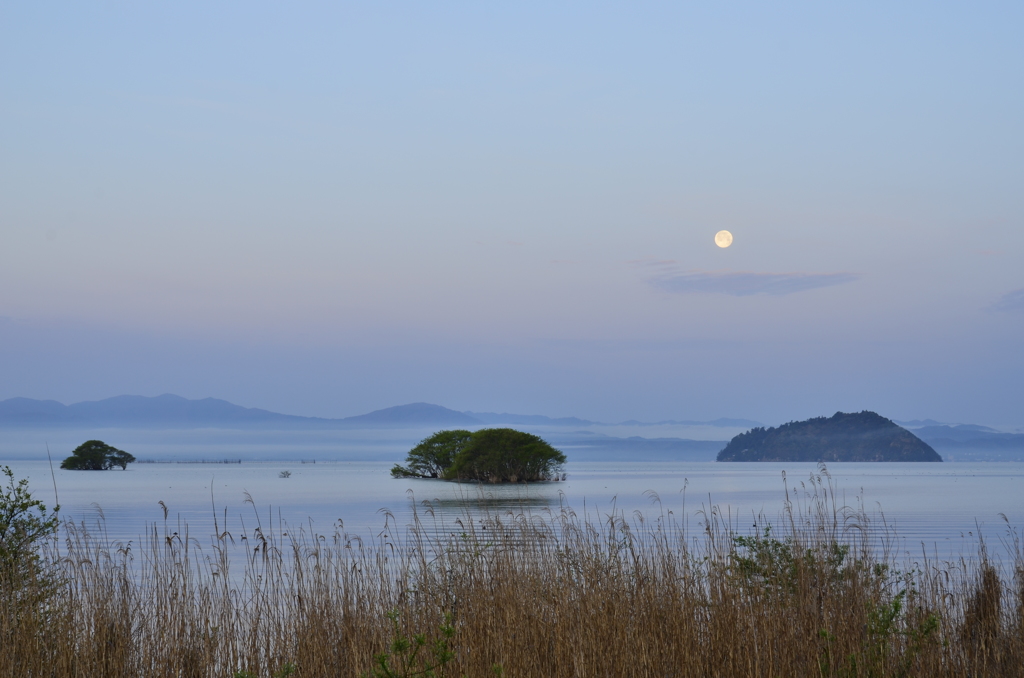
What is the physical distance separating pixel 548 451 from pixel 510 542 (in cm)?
7221

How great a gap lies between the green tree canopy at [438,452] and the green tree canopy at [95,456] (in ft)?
184

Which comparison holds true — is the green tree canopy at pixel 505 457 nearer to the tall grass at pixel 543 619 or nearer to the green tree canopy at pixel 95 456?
the green tree canopy at pixel 95 456

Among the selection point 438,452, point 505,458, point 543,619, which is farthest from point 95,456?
point 543,619

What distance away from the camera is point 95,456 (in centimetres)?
12700

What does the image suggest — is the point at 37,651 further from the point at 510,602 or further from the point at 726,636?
the point at 726,636

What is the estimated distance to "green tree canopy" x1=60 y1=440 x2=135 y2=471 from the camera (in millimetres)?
125500

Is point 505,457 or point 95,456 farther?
point 95,456

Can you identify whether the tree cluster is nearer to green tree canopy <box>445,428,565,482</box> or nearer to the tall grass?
green tree canopy <box>445,428,565,482</box>

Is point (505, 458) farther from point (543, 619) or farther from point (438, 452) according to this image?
point (543, 619)

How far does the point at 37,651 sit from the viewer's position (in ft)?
24.3

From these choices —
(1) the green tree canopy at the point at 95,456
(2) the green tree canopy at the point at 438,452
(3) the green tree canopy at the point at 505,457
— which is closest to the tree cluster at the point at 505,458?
(3) the green tree canopy at the point at 505,457

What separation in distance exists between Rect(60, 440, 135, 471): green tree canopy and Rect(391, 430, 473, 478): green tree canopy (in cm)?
5610

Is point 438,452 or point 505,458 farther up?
point 438,452

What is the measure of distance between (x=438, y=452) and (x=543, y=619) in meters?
86.1
